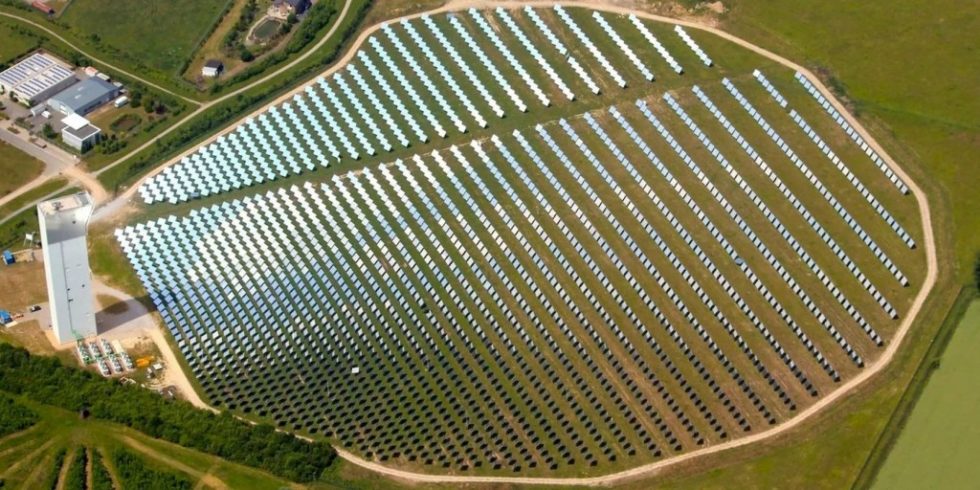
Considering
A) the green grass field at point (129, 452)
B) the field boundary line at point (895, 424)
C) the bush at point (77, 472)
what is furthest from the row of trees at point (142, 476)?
the field boundary line at point (895, 424)

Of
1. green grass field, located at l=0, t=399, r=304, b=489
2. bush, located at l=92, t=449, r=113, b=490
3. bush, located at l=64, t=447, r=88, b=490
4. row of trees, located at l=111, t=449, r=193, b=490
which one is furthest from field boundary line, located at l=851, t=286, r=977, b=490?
bush, located at l=64, t=447, r=88, b=490

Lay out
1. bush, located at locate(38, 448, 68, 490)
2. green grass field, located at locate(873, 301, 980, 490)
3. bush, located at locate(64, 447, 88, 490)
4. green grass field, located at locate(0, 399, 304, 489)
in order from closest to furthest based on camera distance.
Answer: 1. green grass field, located at locate(873, 301, 980, 490)
2. bush, located at locate(64, 447, 88, 490)
3. bush, located at locate(38, 448, 68, 490)
4. green grass field, located at locate(0, 399, 304, 489)

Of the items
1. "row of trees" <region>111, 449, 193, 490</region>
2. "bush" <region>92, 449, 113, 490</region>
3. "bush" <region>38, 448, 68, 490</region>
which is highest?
"row of trees" <region>111, 449, 193, 490</region>

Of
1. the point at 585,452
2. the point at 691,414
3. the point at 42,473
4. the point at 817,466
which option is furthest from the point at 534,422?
the point at 42,473

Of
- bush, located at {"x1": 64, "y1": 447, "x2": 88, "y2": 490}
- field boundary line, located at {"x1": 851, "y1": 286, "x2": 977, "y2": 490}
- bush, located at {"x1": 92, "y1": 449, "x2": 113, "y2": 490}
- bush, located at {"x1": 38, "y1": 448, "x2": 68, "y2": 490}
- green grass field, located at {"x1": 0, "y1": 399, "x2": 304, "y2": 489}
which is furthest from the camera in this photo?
green grass field, located at {"x1": 0, "y1": 399, "x2": 304, "y2": 489}

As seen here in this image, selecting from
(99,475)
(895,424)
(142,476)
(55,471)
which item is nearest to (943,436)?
(895,424)

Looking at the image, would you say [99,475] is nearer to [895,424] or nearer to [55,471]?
[55,471]

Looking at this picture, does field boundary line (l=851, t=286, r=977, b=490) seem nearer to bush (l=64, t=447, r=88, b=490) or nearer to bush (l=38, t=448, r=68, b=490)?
bush (l=64, t=447, r=88, b=490)

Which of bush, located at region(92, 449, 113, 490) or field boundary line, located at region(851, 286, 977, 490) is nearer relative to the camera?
field boundary line, located at region(851, 286, 977, 490)
